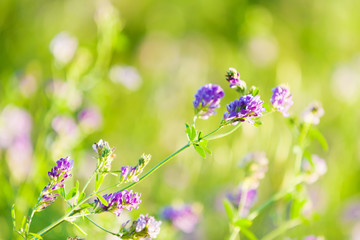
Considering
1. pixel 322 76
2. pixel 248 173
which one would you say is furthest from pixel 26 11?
pixel 248 173

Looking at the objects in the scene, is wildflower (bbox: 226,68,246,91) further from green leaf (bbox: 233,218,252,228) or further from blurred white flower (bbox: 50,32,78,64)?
blurred white flower (bbox: 50,32,78,64)

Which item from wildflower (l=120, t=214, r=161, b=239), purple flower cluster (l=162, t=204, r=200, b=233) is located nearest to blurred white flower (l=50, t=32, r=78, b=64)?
purple flower cluster (l=162, t=204, r=200, b=233)

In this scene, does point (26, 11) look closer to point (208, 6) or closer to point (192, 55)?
point (192, 55)

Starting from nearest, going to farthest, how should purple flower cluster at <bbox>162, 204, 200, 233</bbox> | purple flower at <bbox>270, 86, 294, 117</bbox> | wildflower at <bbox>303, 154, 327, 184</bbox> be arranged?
purple flower at <bbox>270, 86, 294, 117</bbox> < wildflower at <bbox>303, 154, 327, 184</bbox> < purple flower cluster at <bbox>162, 204, 200, 233</bbox>

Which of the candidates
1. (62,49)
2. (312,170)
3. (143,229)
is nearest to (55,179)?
(143,229)

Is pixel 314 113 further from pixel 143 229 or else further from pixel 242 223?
pixel 143 229
